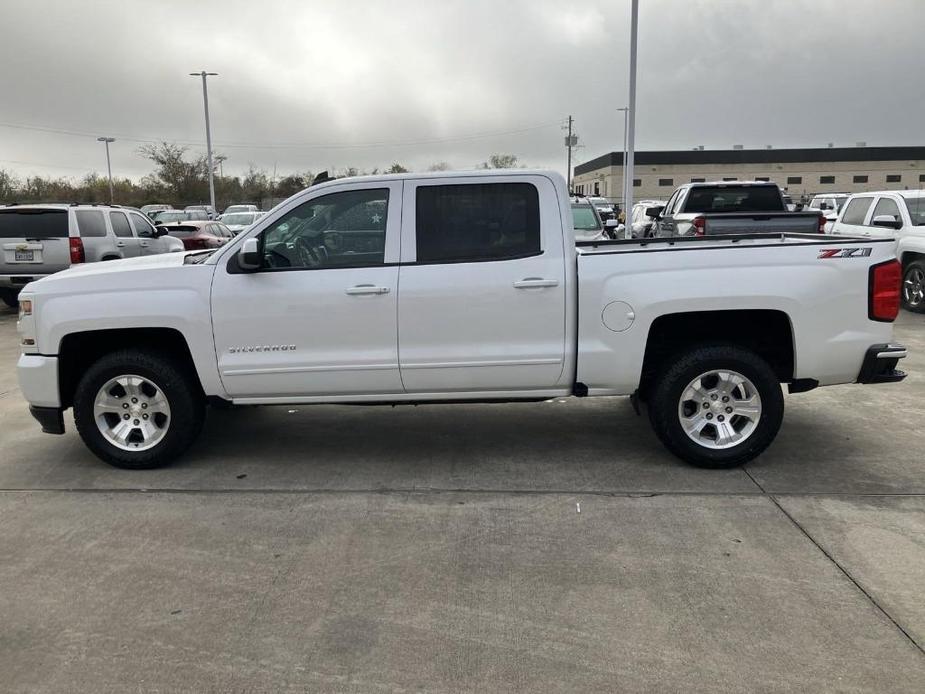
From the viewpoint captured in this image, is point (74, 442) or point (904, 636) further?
point (74, 442)

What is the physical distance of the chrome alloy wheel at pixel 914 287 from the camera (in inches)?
486

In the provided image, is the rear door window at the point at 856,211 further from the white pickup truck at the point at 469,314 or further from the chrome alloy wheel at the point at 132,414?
the chrome alloy wheel at the point at 132,414

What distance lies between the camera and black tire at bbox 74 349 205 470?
17.1ft

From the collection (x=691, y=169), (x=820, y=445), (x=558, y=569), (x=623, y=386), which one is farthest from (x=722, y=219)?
(x=691, y=169)

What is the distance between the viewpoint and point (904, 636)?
3.23 m

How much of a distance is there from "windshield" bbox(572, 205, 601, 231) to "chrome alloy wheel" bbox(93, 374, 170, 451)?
9.33 m

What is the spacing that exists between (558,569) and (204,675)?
1.70m

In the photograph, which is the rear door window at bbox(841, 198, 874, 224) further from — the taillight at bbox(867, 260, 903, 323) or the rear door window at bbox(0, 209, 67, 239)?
the rear door window at bbox(0, 209, 67, 239)

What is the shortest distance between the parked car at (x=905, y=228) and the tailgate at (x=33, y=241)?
41.4ft

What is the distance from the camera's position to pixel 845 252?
4.96 metres

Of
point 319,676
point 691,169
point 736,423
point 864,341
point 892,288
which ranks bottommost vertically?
point 319,676

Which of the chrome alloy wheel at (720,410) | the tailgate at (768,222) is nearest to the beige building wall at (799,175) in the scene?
the tailgate at (768,222)

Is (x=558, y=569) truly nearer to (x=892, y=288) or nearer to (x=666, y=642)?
(x=666, y=642)

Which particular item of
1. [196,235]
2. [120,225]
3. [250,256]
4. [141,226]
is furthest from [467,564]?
[196,235]
